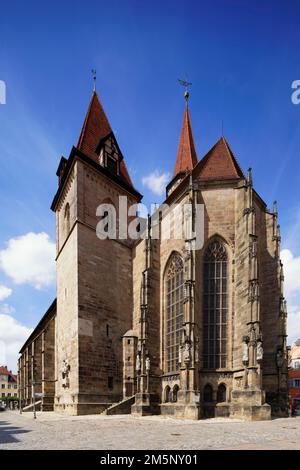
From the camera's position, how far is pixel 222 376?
17547mm

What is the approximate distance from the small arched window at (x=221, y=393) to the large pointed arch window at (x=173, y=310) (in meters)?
2.55

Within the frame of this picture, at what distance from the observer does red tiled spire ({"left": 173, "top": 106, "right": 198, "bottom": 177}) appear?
1394 inches

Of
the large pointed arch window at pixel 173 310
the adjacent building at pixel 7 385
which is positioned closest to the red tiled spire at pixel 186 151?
the large pointed arch window at pixel 173 310

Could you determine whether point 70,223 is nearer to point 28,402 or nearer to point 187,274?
point 187,274

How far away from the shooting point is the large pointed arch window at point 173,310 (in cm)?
1966

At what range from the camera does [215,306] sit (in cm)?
1866

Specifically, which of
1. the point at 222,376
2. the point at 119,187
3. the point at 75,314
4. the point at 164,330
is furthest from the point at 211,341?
the point at 119,187

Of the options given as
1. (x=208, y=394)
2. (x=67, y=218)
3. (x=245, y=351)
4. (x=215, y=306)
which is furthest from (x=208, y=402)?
(x=67, y=218)

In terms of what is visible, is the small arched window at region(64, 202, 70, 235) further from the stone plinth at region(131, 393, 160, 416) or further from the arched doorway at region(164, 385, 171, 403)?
the arched doorway at region(164, 385, 171, 403)

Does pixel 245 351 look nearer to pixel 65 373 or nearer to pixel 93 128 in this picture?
pixel 65 373

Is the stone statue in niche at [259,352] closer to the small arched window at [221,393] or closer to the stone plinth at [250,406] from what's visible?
the stone plinth at [250,406]

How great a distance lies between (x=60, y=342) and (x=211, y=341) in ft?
36.1

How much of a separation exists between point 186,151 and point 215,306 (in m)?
21.2

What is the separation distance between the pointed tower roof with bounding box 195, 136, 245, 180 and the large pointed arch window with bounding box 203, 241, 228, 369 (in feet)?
12.9
